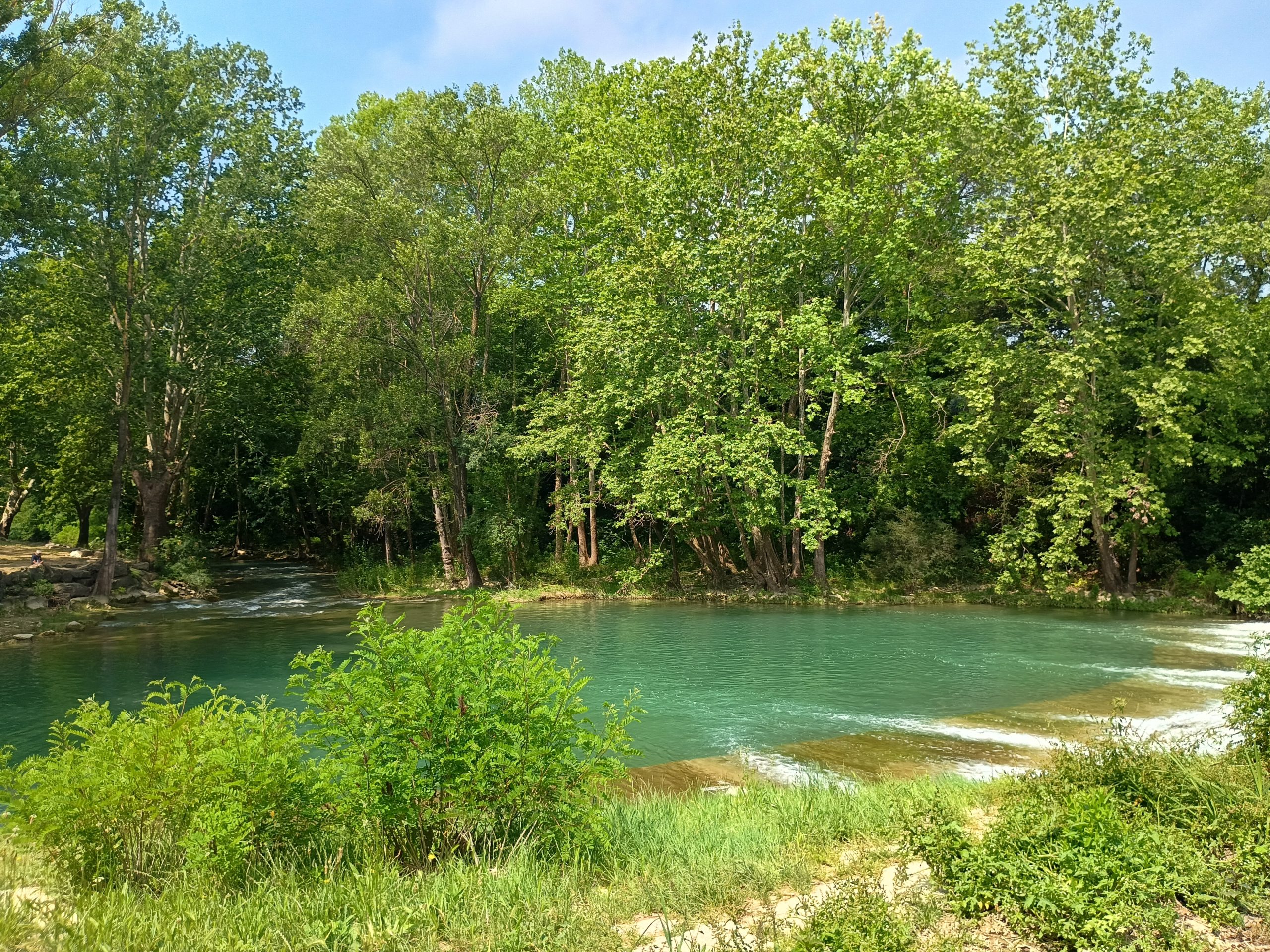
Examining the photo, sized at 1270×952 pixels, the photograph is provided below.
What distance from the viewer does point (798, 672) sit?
14.3 meters

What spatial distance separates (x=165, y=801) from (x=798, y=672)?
36.9 feet

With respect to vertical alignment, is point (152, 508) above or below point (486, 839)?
above


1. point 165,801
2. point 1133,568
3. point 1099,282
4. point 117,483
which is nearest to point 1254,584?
point 1133,568

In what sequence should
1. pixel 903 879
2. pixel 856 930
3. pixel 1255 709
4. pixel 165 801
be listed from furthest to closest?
pixel 1255 709 → pixel 165 801 → pixel 903 879 → pixel 856 930

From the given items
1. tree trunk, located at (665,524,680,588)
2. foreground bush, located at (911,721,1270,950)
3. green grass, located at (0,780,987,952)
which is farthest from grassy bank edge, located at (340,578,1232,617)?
green grass, located at (0,780,987,952)

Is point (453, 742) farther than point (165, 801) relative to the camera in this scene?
Yes

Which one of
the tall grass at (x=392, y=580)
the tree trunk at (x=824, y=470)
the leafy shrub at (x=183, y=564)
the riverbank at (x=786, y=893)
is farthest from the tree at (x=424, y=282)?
the riverbank at (x=786, y=893)

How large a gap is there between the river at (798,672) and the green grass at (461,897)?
3.22m

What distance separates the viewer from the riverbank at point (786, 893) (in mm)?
3734

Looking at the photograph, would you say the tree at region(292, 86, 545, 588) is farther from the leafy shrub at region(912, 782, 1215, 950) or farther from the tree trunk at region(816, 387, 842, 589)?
the leafy shrub at region(912, 782, 1215, 950)

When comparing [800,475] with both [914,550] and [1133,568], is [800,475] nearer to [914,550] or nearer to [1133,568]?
[914,550]

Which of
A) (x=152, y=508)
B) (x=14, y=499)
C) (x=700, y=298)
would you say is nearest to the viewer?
(x=700, y=298)

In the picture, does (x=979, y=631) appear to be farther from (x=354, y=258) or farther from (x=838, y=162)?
(x=354, y=258)

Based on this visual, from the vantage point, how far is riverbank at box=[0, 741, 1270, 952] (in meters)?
3.73
